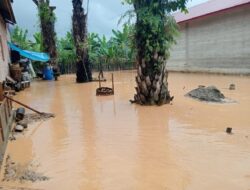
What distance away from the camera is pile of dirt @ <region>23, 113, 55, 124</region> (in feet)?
27.6

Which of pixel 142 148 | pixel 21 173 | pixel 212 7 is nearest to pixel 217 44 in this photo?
pixel 212 7

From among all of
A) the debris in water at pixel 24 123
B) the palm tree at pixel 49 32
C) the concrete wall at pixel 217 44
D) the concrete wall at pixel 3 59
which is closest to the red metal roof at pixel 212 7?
the concrete wall at pixel 217 44

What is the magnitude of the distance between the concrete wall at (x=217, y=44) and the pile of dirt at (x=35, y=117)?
37.3 ft

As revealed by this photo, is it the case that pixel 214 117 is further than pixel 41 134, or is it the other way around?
pixel 214 117

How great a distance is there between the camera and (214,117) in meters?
8.28

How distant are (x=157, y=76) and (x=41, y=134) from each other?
4430mm

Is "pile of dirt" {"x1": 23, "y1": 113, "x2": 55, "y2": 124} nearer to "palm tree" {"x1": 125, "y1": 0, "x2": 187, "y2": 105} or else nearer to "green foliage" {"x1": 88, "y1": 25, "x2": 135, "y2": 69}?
"palm tree" {"x1": 125, "y1": 0, "x2": 187, "y2": 105}

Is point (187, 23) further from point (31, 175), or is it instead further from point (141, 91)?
point (31, 175)

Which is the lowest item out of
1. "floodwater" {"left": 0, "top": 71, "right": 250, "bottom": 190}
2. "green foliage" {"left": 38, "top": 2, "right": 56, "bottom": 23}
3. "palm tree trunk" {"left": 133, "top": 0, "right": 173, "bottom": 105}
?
"floodwater" {"left": 0, "top": 71, "right": 250, "bottom": 190}

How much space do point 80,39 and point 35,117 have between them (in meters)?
11.8

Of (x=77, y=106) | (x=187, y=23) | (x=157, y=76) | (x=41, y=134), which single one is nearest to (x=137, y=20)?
(x=157, y=76)

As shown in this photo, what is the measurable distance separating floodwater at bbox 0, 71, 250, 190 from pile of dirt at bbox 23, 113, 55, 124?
25cm

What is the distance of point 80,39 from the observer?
1998 centimetres

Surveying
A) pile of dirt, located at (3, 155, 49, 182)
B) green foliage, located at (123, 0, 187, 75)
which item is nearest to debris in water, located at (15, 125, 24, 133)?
pile of dirt, located at (3, 155, 49, 182)
